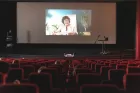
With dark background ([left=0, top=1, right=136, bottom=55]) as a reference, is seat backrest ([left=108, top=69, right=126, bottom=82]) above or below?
below

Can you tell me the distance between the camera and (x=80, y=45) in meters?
21.9

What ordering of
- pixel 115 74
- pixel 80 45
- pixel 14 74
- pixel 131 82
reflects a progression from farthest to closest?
1. pixel 80 45
2. pixel 115 74
3. pixel 14 74
4. pixel 131 82

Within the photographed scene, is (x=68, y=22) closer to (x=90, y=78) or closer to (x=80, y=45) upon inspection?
(x=80, y=45)

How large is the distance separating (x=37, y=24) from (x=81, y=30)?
3.11 m

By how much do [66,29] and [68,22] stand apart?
1.64 feet

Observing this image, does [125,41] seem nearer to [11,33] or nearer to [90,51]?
[90,51]

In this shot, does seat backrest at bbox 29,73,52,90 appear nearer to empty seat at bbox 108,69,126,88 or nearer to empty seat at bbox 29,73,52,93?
empty seat at bbox 29,73,52,93

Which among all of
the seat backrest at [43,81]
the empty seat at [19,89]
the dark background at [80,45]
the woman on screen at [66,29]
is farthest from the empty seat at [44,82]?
the dark background at [80,45]

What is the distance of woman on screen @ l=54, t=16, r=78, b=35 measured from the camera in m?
20.9

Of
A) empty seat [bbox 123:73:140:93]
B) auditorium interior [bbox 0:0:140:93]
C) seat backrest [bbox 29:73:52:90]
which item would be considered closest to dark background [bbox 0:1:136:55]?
auditorium interior [bbox 0:0:140:93]

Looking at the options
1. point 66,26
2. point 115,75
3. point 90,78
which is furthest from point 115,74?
point 66,26

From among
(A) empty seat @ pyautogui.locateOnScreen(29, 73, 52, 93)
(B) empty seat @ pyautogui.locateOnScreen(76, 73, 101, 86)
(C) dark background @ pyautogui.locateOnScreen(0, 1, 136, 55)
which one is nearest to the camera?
(A) empty seat @ pyautogui.locateOnScreen(29, 73, 52, 93)

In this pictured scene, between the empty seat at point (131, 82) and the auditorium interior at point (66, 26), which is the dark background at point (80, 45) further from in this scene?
the empty seat at point (131, 82)

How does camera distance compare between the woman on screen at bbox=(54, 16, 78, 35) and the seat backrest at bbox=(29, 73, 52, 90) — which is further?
the woman on screen at bbox=(54, 16, 78, 35)
